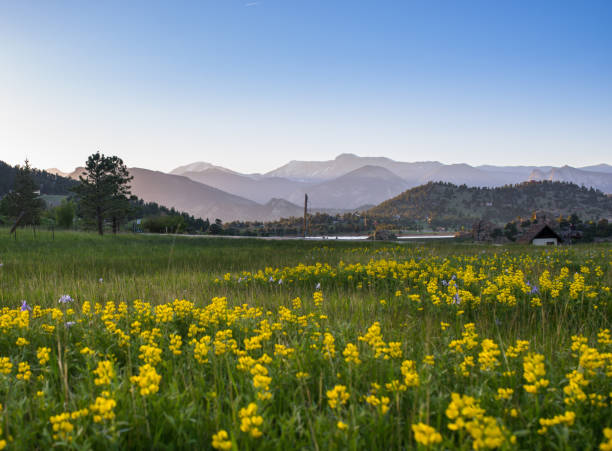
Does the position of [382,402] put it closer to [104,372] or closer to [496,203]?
[104,372]

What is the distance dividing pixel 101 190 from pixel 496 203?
120m

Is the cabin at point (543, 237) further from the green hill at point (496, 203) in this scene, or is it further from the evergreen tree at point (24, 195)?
the evergreen tree at point (24, 195)

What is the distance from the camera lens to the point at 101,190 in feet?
131

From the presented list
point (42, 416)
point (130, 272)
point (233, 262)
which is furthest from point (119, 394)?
point (233, 262)

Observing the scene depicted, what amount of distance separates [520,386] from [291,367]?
2.00 metres

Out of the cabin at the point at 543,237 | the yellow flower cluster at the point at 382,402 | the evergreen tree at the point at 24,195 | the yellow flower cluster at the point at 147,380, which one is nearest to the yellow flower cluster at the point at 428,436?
the yellow flower cluster at the point at 382,402

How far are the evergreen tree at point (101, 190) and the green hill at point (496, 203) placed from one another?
83397 millimetres

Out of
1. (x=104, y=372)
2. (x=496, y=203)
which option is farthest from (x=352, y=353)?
(x=496, y=203)

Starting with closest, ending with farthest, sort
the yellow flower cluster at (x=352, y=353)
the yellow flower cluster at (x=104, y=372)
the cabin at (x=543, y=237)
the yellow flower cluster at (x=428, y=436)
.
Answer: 1. the yellow flower cluster at (x=428, y=436)
2. the yellow flower cluster at (x=104, y=372)
3. the yellow flower cluster at (x=352, y=353)
4. the cabin at (x=543, y=237)

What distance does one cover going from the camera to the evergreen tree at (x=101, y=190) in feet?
130

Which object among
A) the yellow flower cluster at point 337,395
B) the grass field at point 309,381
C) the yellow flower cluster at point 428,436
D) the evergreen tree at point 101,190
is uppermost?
the evergreen tree at point 101,190

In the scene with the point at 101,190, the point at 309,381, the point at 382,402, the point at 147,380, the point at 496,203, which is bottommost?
the point at 309,381

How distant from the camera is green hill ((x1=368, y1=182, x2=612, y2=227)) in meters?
111

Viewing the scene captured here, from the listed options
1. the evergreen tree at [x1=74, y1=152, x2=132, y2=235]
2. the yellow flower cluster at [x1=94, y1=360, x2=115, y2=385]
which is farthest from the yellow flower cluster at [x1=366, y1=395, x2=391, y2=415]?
the evergreen tree at [x1=74, y1=152, x2=132, y2=235]
